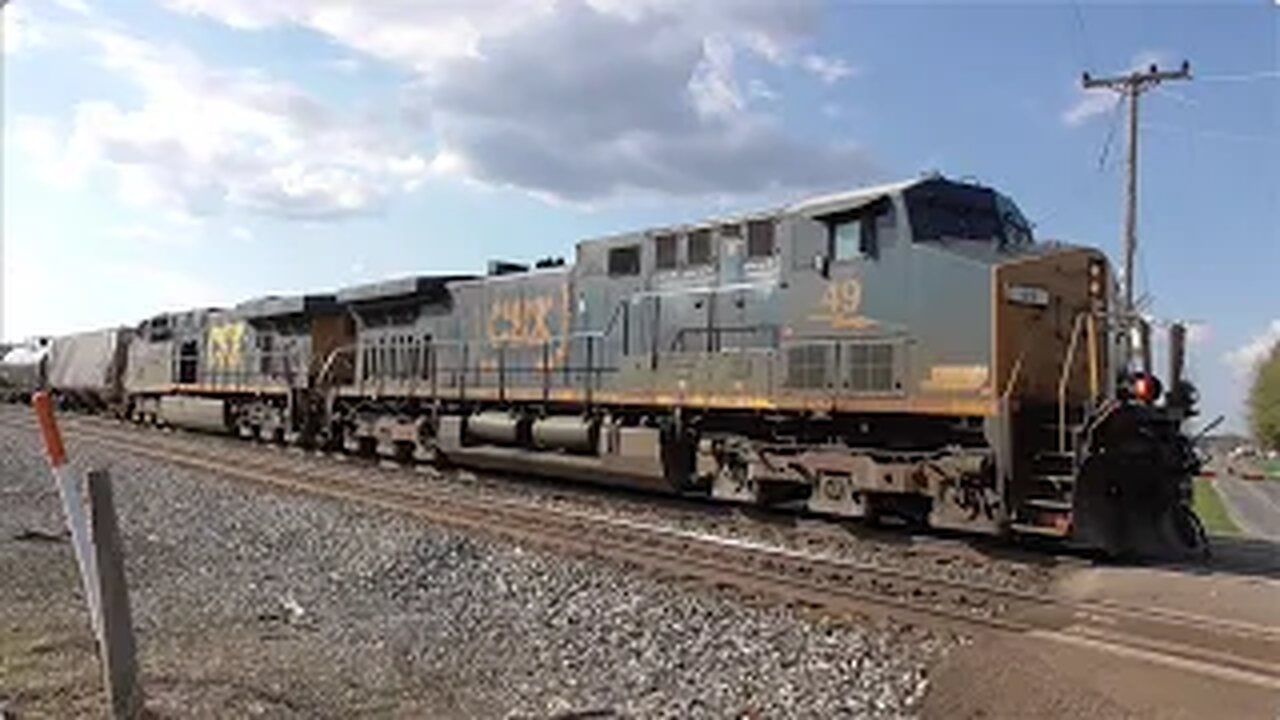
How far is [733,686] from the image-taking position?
6.43m

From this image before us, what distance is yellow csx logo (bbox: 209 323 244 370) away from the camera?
30.0 m

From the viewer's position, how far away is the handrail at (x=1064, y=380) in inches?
435

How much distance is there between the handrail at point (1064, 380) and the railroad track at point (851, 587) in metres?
2.00

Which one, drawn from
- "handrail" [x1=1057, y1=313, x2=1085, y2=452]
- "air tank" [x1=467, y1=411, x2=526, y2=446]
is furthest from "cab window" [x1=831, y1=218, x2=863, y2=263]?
"air tank" [x1=467, y1=411, x2=526, y2=446]

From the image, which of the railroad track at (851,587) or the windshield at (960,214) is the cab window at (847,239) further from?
the railroad track at (851,587)

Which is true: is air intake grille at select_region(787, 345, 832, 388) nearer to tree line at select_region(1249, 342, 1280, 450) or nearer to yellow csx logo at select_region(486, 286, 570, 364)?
yellow csx logo at select_region(486, 286, 570, 364)

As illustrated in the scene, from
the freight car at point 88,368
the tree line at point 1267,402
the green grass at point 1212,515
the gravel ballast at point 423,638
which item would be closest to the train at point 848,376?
the gravel ballast at point 423,638

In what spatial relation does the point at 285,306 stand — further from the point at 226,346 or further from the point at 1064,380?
the point at 1064,380

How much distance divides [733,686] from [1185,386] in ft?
25.7

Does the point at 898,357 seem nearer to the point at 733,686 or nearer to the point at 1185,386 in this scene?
the point at 1185,386

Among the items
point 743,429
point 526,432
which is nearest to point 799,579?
point 743,429

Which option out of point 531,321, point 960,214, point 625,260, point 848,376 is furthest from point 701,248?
point 531,321

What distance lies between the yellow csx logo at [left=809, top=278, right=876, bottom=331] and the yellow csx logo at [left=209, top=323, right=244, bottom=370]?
20.2 meters

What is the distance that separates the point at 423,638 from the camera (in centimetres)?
732
